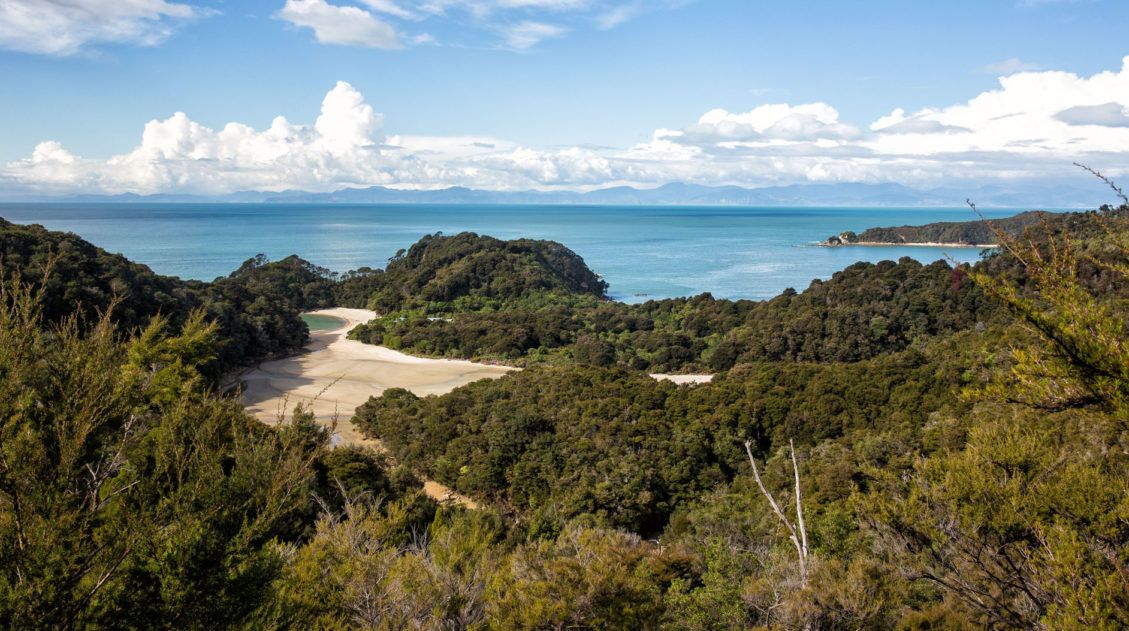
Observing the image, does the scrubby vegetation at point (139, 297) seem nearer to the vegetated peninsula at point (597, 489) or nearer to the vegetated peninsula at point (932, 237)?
the vegetated peninsula at point (597, 489)

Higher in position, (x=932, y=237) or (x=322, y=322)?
(x=932, y=237)

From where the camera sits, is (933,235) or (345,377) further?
(933,235)

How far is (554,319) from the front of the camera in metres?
36.7

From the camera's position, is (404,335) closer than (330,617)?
No

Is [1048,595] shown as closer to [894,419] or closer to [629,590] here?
[629,590]

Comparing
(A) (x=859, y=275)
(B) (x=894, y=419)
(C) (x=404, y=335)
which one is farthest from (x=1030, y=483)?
(C) (x=404, y=335)

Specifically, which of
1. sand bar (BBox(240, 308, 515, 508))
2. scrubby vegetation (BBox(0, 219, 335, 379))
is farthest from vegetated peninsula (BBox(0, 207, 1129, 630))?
sand bar (BBox(240, 308, 515, 508))

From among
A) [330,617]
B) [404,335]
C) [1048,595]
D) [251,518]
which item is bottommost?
[404,335]

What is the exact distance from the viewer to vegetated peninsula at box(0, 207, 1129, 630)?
156 inches

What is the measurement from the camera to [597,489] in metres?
14.2

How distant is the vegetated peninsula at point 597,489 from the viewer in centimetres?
→ 397

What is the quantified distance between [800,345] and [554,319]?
13233 mm

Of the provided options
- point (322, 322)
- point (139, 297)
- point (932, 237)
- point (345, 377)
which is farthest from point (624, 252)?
point (139, 297)

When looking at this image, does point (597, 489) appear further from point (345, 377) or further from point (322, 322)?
point (322, 322)
